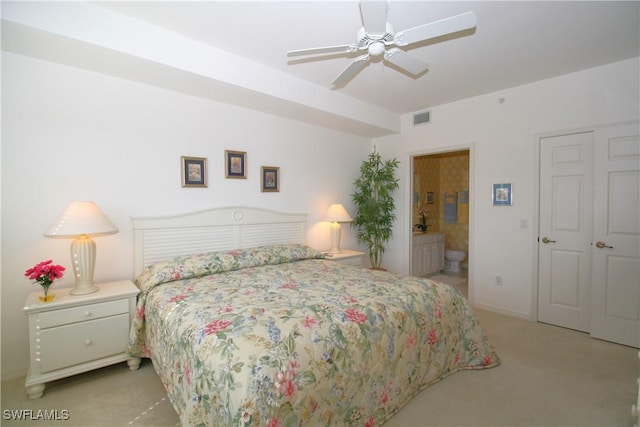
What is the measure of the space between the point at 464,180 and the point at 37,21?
628 cm

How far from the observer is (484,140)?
3.79 m

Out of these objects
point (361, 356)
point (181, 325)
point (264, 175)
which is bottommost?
point (361, 356)

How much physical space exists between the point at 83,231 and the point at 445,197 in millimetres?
6047

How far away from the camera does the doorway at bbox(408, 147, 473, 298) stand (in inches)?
235

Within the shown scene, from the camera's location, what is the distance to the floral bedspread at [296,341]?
1.35 meters

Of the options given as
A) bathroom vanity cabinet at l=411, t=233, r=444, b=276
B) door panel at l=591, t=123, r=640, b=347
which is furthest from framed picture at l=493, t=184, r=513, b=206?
bathroom vanity cabinet at l=411, t=233, r=444, b=276

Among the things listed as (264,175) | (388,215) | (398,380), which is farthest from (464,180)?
(398,380)

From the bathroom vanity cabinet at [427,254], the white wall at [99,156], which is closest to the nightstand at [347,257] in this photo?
the white wall at [99,156]

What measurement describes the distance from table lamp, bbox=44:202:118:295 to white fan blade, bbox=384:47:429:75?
2.46 metres

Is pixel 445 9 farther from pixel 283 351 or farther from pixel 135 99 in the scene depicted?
pixel 135 99

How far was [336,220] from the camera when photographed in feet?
13.7

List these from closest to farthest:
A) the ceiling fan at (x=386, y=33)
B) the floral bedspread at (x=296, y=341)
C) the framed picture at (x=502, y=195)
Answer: the floral bedspread at (x=296, y=341), the ceiling fan at (x=386, y=33), the framed picture at (x=502, y=195)

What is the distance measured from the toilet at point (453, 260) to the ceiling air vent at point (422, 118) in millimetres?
2727

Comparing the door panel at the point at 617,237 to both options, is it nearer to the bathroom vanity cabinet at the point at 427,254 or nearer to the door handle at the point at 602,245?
the door handle at the point at 602,245
